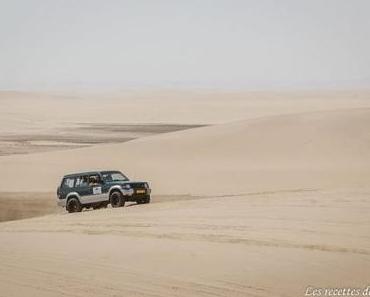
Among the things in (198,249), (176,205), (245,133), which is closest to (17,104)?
(245,133)

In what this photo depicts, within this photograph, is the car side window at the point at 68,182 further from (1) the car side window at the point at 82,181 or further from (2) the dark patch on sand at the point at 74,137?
(2) the dark patch on sand at the point at 74,137

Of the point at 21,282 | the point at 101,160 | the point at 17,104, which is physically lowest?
the point at 21,282

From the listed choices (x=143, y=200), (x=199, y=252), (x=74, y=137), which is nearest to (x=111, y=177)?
(x=143, y=200)

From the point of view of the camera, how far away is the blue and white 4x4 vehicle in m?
19.8

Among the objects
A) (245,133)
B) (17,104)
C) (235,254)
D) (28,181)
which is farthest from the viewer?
(17,104)

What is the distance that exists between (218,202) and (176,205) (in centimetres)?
116

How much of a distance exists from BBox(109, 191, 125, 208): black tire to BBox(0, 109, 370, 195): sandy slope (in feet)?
20.5

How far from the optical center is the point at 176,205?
1748 centimetres

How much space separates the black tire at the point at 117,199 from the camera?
64.3 feet

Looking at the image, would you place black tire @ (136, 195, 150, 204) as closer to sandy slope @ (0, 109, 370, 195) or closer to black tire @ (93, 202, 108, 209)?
black tire @ (93, 202, 108, 209)

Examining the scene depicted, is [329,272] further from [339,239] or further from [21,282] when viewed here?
[21,282]

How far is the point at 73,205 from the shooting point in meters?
20.5

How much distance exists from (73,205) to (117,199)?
1.60m

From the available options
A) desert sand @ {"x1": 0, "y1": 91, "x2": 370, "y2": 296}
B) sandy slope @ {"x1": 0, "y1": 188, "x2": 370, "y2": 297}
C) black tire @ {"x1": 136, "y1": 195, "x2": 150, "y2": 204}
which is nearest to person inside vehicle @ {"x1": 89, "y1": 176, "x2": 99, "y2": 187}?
black tire @ {"x1": 136, "y1": 195, "x2": 150, "y2": 204}
